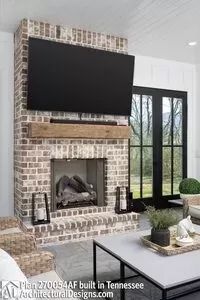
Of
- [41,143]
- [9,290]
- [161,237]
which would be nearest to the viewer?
[9,290]

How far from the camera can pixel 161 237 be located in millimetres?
2379

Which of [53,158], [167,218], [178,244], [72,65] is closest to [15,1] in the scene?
[72,65]

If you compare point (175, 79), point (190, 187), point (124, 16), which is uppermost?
point (124, 16)

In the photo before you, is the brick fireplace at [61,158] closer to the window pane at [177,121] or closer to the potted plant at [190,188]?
the potted plant at [190,188]

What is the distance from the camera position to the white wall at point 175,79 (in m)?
5.49

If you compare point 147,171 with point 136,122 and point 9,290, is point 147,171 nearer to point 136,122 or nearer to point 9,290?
point 136,122

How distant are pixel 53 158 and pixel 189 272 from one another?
8.16 feet

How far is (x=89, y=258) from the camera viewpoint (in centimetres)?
326

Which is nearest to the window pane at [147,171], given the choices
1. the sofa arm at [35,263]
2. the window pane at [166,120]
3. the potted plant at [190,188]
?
the window pane at [166,120]

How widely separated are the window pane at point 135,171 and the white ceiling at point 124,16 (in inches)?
77.9

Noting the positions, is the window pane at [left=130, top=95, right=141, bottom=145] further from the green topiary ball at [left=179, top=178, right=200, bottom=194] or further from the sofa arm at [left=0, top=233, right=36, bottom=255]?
the sofa arm at [left=0, top=233, right=36, bottom=255]

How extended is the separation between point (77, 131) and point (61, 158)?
0.45 m

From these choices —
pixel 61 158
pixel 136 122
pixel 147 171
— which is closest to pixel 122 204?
pixel 61 158

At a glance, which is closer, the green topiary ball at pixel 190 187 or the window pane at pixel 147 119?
the green topiary ball at pixel 190 187
